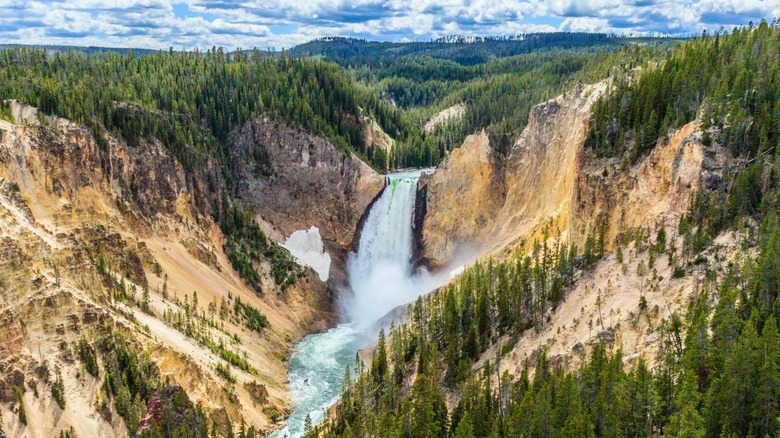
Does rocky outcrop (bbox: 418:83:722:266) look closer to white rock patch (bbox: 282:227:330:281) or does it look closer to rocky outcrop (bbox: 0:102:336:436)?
white rock patch (bbox: 282:227:330:281)

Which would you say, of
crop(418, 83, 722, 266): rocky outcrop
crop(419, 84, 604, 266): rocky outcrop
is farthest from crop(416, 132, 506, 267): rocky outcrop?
crop(418, 83, 722, 266): rocky outcrop

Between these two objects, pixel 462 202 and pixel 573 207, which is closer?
pixel 573 207

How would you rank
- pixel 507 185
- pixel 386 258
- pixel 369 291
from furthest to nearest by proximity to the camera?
pixel 386 258 → pixel 369 291 → pixel 507 185

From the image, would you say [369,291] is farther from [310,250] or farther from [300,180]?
[300,180]

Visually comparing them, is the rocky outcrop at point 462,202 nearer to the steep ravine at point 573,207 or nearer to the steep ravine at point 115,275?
the steep ravine at point 573,207

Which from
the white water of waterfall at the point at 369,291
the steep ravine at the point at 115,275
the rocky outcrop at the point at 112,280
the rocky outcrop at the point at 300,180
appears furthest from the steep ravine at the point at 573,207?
the rocky outcrop at the point at 112,280

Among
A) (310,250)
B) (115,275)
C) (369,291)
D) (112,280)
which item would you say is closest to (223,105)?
(310,250)
